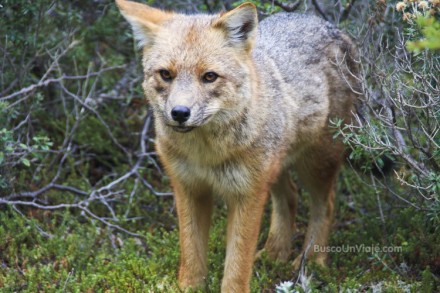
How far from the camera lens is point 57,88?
826cm

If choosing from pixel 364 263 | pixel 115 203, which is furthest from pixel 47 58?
pixel 364 263

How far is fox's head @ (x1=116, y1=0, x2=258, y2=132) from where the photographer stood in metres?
4.67

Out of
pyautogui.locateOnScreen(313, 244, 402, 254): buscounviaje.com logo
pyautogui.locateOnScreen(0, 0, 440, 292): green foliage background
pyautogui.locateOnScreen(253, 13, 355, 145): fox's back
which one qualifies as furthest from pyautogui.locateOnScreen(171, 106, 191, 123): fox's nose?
pyautogui.locateOnScreen(313, 244, 402, 254): buscounviaje.com logo

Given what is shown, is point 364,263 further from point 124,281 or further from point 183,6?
point 183,6

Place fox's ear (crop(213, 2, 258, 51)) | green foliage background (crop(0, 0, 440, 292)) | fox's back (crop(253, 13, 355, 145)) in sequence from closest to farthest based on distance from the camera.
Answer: fox's ear (crop(213, 2, 258, 51)) → green foliage background (crop(0, 0, 440, 292)) → fox's back (crop(253, 13, 355, 145))

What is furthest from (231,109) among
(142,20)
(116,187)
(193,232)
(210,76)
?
(116,187)

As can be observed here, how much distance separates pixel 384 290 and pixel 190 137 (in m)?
2.11

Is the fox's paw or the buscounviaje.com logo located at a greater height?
the buscounviaje.com logo

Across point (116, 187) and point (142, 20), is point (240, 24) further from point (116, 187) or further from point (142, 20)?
point (116, 187)

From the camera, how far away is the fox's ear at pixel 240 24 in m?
4.99

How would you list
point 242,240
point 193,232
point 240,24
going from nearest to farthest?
point 240,24 < point 242,240 < point 193,232

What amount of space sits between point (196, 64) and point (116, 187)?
10.4 ft

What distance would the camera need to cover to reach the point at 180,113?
4.50 meters

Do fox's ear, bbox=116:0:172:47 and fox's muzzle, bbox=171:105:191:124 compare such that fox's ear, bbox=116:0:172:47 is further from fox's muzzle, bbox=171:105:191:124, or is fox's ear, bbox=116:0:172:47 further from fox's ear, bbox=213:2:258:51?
fox's muzzle, bbox=171:105:191:124
